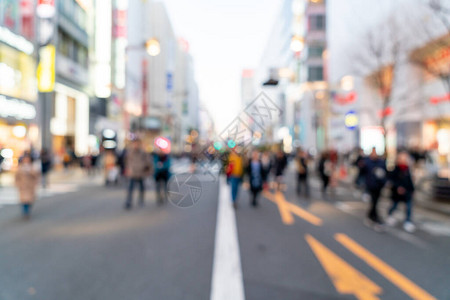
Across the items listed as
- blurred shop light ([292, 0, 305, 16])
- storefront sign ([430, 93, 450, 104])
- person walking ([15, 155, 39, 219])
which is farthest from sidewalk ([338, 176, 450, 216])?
blurred shop light ([292, 0, 305, 16])

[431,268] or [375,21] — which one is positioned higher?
[375,21]

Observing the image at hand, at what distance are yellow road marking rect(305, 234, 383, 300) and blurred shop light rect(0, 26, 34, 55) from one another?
2008 centimetres

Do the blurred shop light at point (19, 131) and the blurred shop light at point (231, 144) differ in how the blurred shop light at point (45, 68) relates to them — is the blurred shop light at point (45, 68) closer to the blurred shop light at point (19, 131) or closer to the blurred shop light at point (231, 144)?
the blurred shop light at point (19, 131)

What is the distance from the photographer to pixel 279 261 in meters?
5.18

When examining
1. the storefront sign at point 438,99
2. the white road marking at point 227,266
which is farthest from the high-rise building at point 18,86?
the storefront sign at point 438,99

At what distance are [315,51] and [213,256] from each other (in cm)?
5017

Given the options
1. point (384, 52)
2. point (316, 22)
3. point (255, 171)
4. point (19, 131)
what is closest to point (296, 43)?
point (255, 171)

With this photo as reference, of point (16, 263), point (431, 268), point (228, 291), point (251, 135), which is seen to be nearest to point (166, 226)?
point (16, 263)

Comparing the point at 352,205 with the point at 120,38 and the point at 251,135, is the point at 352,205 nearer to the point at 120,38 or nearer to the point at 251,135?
the point at 251,135

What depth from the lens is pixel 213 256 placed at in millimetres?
5387

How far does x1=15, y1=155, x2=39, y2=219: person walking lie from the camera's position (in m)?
8.41

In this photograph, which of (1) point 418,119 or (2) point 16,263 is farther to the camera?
(1) point 418,119

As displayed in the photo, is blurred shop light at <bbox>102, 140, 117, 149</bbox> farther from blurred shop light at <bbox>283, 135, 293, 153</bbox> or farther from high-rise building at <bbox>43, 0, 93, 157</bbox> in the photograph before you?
blurred shop light at <bbox>283, 135, 293, 153</bbox>

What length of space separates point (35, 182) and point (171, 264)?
5.86m
